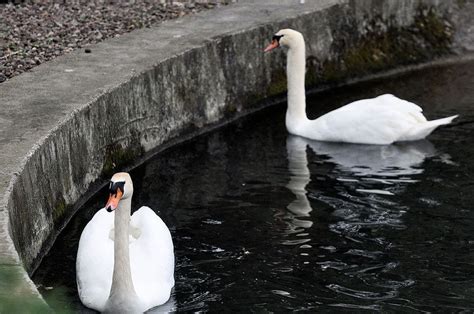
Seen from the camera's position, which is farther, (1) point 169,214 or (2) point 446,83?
(2) point 446,83

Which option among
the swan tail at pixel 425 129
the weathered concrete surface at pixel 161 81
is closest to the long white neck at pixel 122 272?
the weathered concrete surface at pixel 161 81

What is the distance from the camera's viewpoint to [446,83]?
994 cm

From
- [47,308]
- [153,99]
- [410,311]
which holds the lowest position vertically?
[410,311]

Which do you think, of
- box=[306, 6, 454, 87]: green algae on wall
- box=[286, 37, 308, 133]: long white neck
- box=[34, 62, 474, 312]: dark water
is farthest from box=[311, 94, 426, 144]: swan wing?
box=[306, 6, 454, 87]: green algae on wall

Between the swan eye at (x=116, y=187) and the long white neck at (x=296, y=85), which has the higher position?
the swan eye at (x=116, y=187)

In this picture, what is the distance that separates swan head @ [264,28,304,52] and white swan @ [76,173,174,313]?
362 cm

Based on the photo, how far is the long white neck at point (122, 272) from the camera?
15.5 ft

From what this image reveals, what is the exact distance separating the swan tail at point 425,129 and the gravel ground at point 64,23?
2.68 meters

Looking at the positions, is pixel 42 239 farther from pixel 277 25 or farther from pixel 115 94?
pixel 277 25

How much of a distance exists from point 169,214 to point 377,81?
4.13 meters

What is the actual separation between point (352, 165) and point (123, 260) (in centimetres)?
341

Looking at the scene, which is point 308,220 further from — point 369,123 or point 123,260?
point 369,123

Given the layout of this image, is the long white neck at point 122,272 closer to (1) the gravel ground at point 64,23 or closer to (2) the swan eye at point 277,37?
(1) the gravel ground at point 64,23

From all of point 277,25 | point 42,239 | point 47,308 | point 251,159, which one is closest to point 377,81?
point 277,25
